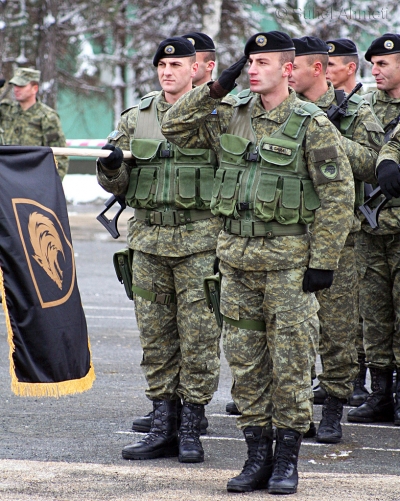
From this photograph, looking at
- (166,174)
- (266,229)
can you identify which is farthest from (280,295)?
(166,174)

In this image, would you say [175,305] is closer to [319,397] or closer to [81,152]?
[81,152]

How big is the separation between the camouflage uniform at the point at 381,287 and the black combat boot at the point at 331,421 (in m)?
0.72

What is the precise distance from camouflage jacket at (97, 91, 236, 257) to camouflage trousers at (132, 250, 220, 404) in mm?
59

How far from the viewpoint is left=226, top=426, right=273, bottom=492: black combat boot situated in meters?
4.50

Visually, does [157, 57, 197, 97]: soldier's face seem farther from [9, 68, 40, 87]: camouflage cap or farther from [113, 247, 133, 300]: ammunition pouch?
[9, 68, 40, 87]: camouflage cap

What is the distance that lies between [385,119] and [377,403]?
76.4 inches

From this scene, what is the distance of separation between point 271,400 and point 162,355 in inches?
34.6

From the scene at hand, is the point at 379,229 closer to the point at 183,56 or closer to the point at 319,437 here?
the point at 319,437

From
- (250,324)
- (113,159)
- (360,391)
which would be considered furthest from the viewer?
(360,391)

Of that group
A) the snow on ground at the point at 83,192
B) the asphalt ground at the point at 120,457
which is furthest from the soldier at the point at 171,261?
the snow on ground at the point at 83,192

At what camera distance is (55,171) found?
4844mm

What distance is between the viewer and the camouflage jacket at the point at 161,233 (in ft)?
17.0

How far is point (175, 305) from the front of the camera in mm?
5312

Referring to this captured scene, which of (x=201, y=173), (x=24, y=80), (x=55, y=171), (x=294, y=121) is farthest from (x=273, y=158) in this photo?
(x=24, y=80)
